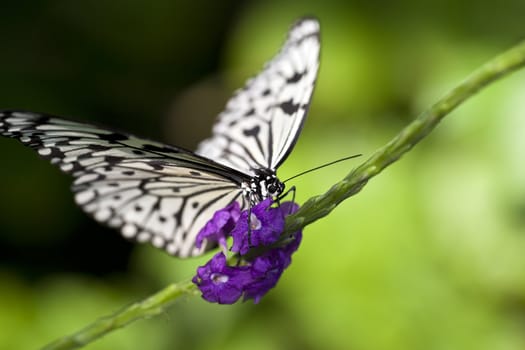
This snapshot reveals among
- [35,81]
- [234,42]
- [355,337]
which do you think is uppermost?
[234,42]

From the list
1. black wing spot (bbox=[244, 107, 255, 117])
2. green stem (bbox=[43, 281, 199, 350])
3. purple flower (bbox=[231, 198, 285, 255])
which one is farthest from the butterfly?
green stem (bbox=[43, 281, 199, 350])

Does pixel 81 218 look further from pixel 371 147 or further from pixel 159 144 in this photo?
pixel 159 144

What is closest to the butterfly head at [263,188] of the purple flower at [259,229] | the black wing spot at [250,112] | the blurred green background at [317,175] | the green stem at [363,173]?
the purple flower at [259,229]

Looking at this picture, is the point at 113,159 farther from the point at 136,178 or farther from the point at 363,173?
the point at 363,173

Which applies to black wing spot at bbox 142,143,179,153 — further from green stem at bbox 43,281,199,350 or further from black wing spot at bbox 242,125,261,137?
black wing spot at bbox 242,125,261,137

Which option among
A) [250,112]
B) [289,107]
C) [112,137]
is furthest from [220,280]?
[250,112]

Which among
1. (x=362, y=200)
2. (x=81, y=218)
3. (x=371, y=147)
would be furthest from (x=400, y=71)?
(x=81, y=218)

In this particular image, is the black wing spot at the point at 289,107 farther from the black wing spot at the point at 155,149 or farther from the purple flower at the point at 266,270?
the purple flower at the point at 266,270
